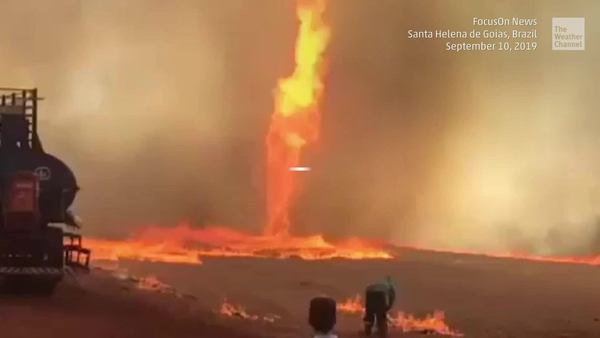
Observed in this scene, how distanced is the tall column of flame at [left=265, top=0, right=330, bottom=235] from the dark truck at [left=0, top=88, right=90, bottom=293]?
63.2 ft

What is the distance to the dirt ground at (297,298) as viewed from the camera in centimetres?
1466

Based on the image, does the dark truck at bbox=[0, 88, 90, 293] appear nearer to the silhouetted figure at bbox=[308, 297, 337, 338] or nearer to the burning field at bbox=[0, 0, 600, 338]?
the silhouetted figure at bbox=[308, 297, 337, 338]

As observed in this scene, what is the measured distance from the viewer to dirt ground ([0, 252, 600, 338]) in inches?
A: 577

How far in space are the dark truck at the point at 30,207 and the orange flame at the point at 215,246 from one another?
1051 centimetres

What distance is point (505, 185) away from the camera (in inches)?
1494

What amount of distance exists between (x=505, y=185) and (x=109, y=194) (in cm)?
1612

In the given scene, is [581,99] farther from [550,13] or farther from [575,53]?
[550,13]

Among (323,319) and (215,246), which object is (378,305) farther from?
(215,246)

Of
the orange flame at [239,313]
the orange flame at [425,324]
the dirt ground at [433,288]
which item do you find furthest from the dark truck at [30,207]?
the orange flame at [425,324]

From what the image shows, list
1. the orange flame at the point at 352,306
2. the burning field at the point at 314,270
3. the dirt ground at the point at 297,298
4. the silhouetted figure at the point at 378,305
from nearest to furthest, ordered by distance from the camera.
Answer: the dirt ground at the point at 297,298
the silhouetted figure at the point at 378,305
the burning field at the point at 314,270
the orange flame at the point at 352,306

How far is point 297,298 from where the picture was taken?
70.3ft

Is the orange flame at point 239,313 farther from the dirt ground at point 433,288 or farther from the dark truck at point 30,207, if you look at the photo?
the dark truck at point 30,207

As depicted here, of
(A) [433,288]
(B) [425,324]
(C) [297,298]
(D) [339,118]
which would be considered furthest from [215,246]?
(B) [425,324]

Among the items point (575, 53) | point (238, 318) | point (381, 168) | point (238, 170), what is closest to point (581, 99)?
point (575, 53)
